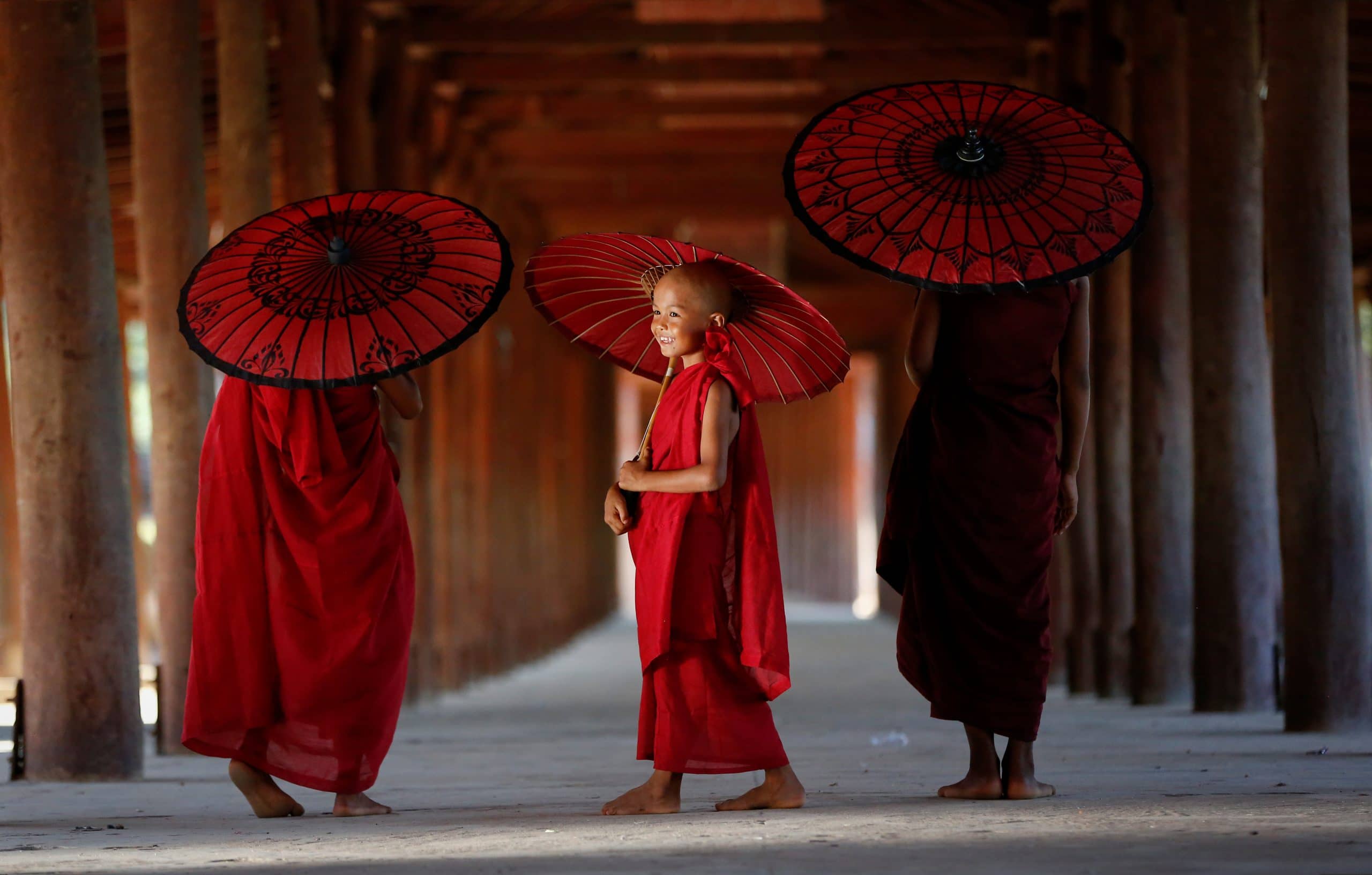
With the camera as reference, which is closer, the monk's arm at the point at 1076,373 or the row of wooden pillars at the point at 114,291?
the monk's arm at the point at 1076,373

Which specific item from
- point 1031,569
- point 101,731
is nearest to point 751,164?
point 101,731

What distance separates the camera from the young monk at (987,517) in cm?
432

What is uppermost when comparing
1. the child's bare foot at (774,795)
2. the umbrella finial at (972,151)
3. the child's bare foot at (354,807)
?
the umbrella finial at (972,151)

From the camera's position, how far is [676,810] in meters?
4.17

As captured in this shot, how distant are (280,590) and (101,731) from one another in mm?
1815

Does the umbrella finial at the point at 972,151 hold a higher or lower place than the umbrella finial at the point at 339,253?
higher

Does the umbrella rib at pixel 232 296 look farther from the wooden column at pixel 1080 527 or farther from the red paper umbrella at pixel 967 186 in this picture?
the wooden column at pixel 1080 527

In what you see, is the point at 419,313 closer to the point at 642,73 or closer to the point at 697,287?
the point at 697,287

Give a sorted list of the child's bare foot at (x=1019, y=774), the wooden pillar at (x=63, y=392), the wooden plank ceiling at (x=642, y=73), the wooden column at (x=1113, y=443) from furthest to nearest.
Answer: the wooden plank ceiling at (x=642, y=73) < the wooden column at (x=1113, y=443) < the wooden pillar at (x=63, y=392) < the child's bare foot at (x=1019, y=774)

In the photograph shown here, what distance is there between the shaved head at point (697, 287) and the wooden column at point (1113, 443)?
6135 mm

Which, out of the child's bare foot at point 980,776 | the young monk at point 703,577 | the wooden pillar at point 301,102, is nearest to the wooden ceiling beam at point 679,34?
the wooden pillar at point 301,102

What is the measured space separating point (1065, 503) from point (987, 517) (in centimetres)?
30

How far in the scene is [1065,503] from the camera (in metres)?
4.52

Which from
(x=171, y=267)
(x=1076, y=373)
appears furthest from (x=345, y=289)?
(x=171, y=267)
